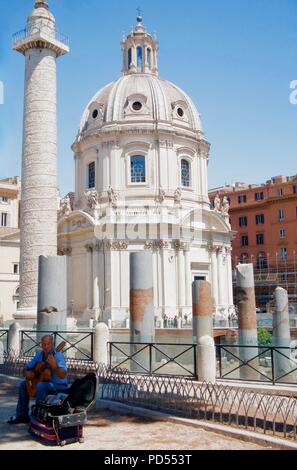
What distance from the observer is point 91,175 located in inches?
1693

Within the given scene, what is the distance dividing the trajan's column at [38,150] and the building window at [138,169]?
15.8 metres

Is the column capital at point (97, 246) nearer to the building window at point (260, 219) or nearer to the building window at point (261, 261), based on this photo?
the building window at point (261, 261)

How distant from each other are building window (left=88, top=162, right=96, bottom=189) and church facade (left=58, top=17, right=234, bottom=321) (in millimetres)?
96

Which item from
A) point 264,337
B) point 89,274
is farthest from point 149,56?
point 264,337

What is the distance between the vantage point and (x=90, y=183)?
4291 centimetres

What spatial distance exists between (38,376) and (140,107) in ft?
117

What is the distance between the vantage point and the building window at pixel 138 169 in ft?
134

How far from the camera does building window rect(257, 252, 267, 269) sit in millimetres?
59719

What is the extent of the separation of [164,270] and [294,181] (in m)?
26.1

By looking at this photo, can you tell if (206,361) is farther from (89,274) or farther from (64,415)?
(89,274)

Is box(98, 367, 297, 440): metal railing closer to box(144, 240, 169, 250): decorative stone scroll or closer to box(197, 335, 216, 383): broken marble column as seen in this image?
box(197, 335, 216, 383): broken marble column

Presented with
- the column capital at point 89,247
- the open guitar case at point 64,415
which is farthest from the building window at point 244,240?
the open guitar case at point 64,415

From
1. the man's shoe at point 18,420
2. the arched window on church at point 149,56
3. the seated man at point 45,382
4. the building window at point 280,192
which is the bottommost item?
the man's shoe at point 18,420
